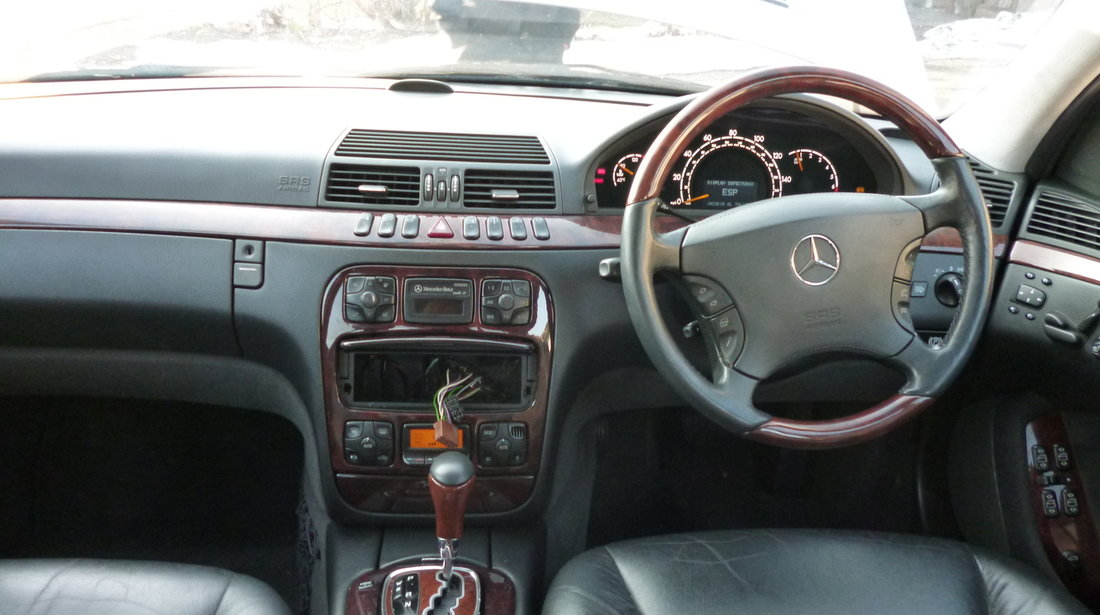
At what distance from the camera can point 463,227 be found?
1800 mm

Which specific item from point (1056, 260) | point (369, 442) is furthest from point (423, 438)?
point (1056, 260)

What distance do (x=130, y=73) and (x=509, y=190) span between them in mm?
970

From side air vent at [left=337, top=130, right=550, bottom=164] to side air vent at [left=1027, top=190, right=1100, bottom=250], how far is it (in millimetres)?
1036

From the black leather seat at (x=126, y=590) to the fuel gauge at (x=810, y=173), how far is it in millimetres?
1264

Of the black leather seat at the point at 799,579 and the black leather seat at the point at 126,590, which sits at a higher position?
the black leather seat at the point at 799,579

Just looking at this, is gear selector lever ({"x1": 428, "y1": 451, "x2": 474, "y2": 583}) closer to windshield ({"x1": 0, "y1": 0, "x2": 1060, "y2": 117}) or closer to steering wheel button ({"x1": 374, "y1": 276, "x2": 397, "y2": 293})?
steering wheel button ({"x1": 374, "y1": 276, "x2": 397, "y2": 293})

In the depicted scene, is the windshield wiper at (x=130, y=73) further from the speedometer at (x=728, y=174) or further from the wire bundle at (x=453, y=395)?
the speedometer at (x=728, y=174)

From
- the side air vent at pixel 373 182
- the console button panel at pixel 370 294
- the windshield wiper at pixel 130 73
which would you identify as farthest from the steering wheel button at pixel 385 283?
the windshield wiper at pixel 130 73

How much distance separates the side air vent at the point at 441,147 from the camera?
184 cm

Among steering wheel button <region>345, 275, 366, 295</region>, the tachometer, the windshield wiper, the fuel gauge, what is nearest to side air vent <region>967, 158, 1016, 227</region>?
the fuel gauge

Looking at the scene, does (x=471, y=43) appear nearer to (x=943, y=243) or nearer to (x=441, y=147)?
(x=441, y=147)

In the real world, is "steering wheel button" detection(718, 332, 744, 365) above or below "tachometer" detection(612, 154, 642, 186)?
below

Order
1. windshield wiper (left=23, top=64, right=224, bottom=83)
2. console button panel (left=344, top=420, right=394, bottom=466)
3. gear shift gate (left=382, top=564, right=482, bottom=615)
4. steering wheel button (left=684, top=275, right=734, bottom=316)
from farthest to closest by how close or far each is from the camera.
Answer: windshield wiper (left=23, top=64, right=224, bottom=83)
console button panel (left=344, top=420, right=394, bottom=466)
gear shift gate (left=382, top=564, right=482, bottom=615)
steering wheel button (left=684, top=275, right=734, bottom=316)

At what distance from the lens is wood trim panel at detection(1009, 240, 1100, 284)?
1.85 m
